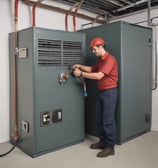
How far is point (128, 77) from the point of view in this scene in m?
3.10

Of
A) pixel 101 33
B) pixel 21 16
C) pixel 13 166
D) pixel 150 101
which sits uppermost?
pixel 21 16

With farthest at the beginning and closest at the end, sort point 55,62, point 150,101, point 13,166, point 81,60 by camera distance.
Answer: point 150,101
point 81,60
point 55,62
point 13,166

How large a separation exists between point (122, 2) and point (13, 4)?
73.7 inches

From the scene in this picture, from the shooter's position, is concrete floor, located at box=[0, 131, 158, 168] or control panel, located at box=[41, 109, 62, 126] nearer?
concrete floor, located at box=[0, 131, 158, 168]

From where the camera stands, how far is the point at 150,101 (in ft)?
11.9

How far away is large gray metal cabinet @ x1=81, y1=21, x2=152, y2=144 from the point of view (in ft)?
9.84

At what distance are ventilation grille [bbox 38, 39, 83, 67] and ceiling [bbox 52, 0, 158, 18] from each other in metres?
1.00

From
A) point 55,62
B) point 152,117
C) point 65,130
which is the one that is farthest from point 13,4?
point 152,117

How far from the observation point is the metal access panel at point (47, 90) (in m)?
2.60

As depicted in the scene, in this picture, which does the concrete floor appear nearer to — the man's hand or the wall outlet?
the wall outlet

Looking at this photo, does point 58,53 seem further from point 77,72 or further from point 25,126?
point 25,126

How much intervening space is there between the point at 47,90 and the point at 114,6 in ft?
7.24

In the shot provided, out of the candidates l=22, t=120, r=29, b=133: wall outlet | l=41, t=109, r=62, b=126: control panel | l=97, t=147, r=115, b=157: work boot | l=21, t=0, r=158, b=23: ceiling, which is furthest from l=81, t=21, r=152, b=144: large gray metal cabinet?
l=22, t=120, r=29, b=133: wall outlet

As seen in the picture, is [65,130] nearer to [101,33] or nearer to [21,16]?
[101,33]
